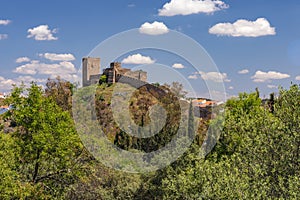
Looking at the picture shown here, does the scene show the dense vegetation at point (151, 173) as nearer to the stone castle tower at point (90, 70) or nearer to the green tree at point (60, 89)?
the green tree at point (60, 89)

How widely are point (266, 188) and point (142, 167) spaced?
538 inches

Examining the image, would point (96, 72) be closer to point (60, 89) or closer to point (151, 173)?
point (60, 89)

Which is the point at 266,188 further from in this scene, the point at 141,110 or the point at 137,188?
the point at 141,110

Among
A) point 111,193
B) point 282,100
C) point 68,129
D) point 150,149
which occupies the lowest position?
point 111,193

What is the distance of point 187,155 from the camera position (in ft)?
71.7

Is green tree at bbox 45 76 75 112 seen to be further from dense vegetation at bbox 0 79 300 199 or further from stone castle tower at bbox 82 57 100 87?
stone castle tower at bbox 82 57 100 87

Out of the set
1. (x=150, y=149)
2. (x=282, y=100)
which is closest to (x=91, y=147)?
(x=150, y=149)

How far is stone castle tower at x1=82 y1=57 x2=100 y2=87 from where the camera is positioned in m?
92.1

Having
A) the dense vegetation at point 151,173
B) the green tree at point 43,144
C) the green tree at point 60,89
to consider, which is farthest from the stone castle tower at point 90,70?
the green tree at point 43,144

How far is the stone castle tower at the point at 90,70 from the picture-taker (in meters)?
92.1

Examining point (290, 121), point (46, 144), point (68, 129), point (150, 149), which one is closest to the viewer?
point (290, 121)

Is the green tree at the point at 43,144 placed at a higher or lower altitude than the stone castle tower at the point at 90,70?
lower

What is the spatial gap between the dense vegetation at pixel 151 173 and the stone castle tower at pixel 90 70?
65629mm

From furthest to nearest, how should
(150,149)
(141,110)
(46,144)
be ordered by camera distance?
(141,110) < (150,149) < (46,144)
